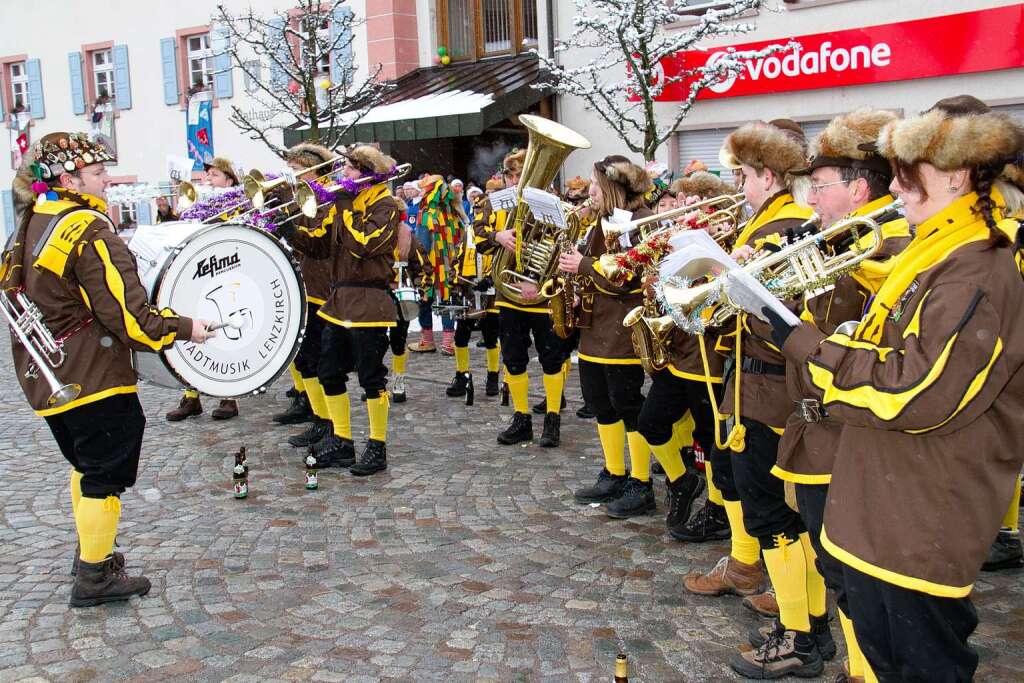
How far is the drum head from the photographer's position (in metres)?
4.69

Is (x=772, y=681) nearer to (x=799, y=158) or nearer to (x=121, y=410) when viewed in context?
(x=799, y=158)

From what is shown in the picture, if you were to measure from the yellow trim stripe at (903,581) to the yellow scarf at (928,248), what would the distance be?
585mm

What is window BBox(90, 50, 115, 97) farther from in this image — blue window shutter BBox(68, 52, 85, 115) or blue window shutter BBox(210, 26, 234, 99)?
blue window shutter BBox(210, 26, 234, 99)

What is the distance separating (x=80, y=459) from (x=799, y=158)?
342cm

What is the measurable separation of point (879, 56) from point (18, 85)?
20.7 metres

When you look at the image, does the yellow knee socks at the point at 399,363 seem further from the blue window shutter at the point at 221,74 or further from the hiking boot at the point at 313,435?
the blue window shutter at the point at 221,74

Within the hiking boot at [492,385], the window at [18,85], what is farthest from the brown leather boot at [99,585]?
the window at [18,85]

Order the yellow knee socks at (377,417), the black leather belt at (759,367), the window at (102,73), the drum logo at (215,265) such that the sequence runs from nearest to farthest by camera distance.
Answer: the black leather belt at (759,367) < the drum logo at (215,265) < the yellow knee socks at (377,417) < the window at (102,73)

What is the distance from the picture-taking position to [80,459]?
454cm

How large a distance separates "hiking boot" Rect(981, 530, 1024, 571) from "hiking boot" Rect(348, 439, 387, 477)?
3.74 metres

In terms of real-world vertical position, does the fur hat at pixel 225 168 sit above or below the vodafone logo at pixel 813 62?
below

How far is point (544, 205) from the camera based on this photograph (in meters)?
6.02

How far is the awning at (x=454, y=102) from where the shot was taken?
14555 mm

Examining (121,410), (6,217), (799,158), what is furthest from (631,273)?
(6,217)
